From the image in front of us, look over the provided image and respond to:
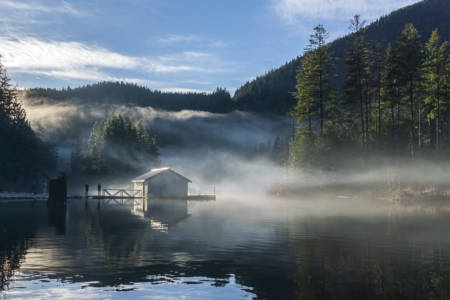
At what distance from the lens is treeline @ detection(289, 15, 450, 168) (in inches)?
2643

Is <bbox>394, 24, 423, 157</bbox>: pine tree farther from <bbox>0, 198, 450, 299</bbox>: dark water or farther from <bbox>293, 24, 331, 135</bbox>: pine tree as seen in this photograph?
<bbox>0, 198, 450, 299</bbox>: dark water

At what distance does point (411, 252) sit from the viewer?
20.2 metres

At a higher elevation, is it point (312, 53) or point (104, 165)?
point (312, 53)

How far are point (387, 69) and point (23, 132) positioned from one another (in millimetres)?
66431

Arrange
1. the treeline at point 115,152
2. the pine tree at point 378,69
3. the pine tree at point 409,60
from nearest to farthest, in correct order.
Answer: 1. the pine tree at point 409,60
2. the pine tree at point 378,69
3. the treeline at point 115,152

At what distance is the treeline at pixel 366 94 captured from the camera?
67125 millimetres

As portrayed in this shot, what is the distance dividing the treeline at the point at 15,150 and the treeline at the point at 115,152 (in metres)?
20.7

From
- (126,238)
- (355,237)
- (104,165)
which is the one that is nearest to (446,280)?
(355,237)

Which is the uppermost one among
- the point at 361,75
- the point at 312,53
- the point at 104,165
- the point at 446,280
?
the point at 312,53

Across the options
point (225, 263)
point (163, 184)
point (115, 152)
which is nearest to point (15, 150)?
point (163, 184)

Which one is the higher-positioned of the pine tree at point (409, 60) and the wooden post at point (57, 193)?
the pine tree at point (409, 60)

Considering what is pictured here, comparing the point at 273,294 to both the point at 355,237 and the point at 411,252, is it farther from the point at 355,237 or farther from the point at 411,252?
the point at 355,237

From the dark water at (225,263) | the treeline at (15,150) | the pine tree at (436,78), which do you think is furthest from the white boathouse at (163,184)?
the dark water at (225,263)

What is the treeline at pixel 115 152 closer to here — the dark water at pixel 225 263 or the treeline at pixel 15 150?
the treeline at pixel 15 150
